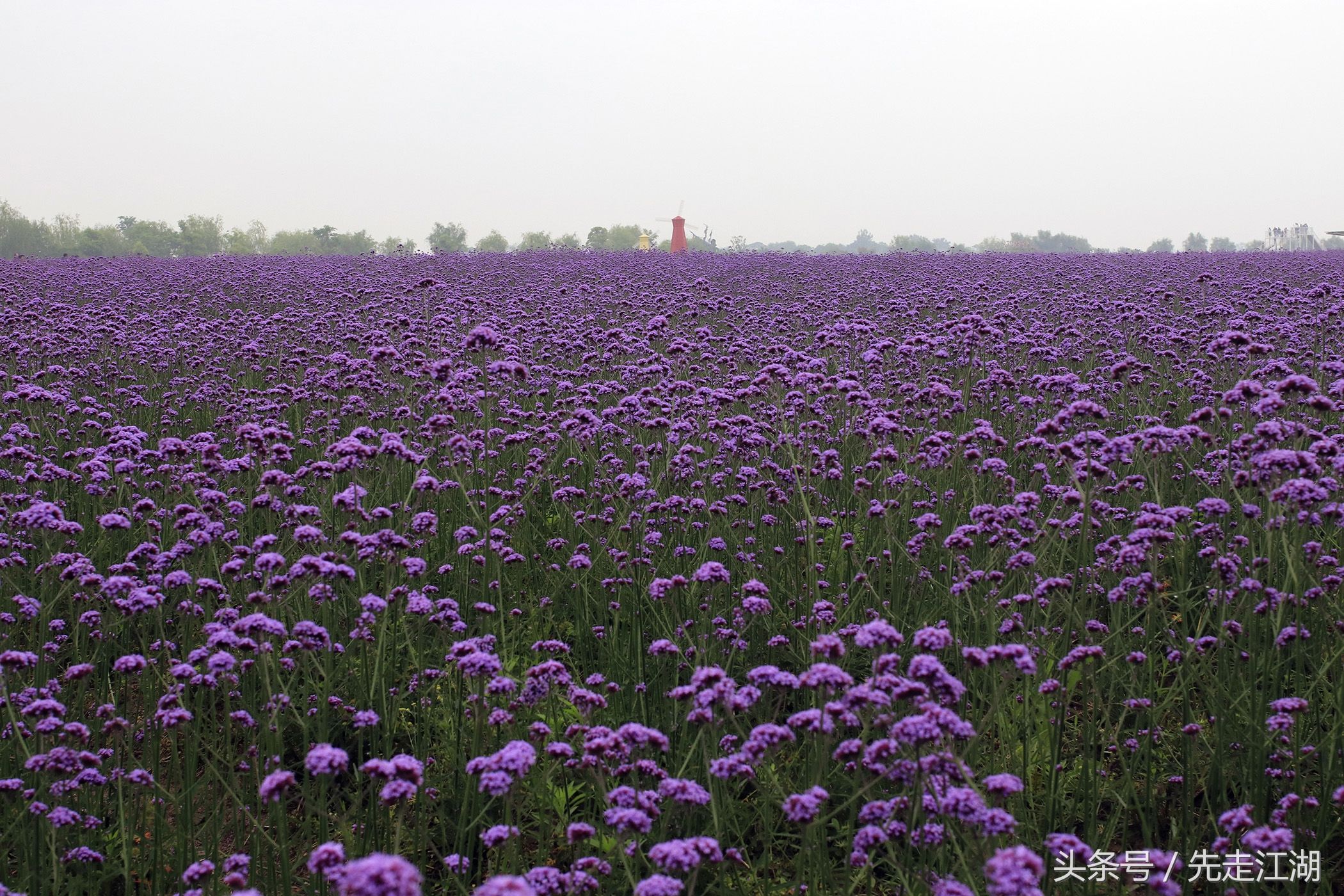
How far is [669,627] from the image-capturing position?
4477 mm

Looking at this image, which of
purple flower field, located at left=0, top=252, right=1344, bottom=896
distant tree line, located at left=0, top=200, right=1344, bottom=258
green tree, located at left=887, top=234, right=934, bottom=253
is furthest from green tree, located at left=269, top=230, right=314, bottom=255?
purple flower field, located at left=0, top=252, right=1344, bottom=896

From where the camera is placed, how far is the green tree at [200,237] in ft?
232

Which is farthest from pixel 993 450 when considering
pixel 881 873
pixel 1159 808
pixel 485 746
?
pixel 485 746

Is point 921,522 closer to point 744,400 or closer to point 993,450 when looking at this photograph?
point 993,450

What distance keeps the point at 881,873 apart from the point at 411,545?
2467 millimetres

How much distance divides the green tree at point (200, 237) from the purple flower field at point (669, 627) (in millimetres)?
50793

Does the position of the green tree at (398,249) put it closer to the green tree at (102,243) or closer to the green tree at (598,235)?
the green tree at (102,243)

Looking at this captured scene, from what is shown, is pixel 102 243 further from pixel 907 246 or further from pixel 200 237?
pixel 907 246

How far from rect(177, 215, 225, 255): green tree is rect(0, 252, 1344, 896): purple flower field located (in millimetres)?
50793

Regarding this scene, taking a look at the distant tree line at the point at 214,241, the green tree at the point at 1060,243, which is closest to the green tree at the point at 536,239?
the distant tree line at the point at 214,241

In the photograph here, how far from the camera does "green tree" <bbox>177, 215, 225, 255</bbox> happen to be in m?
70.7

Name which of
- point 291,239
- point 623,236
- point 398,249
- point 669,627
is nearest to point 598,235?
point 623,236

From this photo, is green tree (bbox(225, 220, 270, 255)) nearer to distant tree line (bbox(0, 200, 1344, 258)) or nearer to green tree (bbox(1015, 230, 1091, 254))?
distant tree line (bbox(0, 200, 1344, 258))

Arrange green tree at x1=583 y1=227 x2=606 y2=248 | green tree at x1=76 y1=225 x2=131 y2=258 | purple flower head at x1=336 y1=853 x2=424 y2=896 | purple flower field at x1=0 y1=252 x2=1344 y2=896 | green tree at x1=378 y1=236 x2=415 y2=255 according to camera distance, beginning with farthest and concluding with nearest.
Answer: green tree at x1=583 y1=227 x2=606 y2=248 < green tree at x1=76 y1=225 x2=131 y2=258 < green tree at x1=378 y1=236 x2=415 y2=255 < purple flower field at x1=0 y1=252 x2=1344 y2=896 < purple flower head at x1=336 y1=853 x2=424 y2=896
